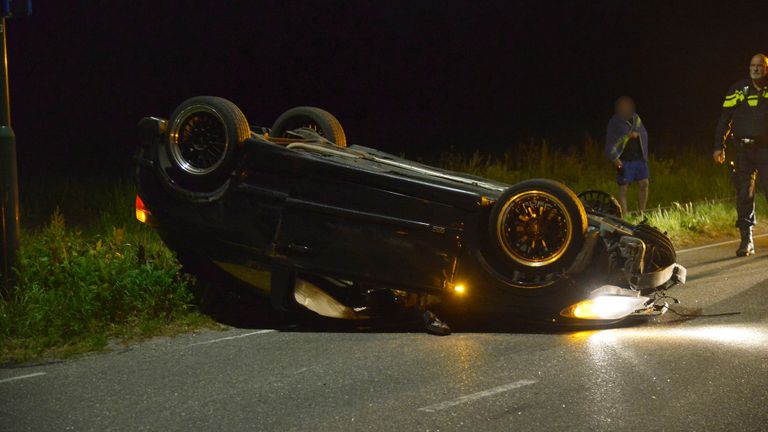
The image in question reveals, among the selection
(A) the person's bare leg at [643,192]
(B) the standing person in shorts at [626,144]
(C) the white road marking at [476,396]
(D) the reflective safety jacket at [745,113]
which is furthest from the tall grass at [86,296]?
(A) the person's bare leg at [643,192]

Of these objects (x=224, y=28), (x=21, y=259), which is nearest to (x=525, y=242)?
(x=21, y=259)

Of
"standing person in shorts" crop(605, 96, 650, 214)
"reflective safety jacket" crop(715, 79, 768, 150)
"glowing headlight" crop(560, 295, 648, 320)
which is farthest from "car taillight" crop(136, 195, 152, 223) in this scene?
"standing person in shorts" crop(605, 96, 650, 214)

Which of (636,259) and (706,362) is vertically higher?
(636,259)

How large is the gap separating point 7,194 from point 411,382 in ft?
12.0

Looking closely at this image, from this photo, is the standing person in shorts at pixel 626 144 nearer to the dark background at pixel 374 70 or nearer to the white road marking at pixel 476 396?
the white road marking at pixel 476 396

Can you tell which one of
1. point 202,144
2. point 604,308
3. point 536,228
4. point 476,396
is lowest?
point 476,396

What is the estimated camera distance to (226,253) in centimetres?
751

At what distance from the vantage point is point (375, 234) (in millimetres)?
7105

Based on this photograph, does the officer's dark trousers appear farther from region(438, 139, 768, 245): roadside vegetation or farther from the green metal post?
the green metal post

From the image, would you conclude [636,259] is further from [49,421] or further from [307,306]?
[49,421]

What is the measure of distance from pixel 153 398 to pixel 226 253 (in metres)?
1.80

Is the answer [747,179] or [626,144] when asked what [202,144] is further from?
[626,144]

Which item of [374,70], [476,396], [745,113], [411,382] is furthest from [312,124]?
[374,70]

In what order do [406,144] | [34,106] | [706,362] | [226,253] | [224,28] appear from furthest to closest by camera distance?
1. [224,28]
2. [34,106]
3. [406,144]
4. [226,253]
5. [706,362]
